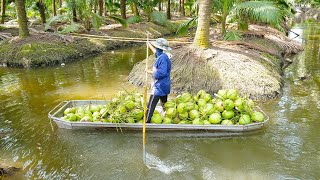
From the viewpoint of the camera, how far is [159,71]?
5461mm

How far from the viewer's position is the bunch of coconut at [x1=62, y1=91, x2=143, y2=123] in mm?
5645

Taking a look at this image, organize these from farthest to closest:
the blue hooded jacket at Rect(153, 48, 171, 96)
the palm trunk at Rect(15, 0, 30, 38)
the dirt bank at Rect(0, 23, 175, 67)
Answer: the palm trunk at Rect(15, 0, 30, 38) < the dirt bank at Rect(0, 23, 175, 67) < the blue hooded jacket at Rect(153, 48, 171, 96)

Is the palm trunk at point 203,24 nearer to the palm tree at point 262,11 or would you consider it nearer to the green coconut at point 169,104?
the palm tree at point 262,11

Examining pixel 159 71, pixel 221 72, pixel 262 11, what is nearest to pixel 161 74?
pixel 159 71

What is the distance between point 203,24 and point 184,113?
4.32m

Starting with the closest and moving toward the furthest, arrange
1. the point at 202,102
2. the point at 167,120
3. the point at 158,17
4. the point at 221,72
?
the point at 167,120 → the point at 202,102 → the point at 221,72 → the point at 158,17

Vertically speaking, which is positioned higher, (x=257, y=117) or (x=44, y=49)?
(x=44, y=49)

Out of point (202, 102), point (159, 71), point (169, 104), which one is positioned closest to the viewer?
point (159, 71)

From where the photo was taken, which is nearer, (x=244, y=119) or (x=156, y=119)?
(x=244, y=119)

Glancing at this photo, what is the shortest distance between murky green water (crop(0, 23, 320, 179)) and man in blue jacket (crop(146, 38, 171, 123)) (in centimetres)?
71

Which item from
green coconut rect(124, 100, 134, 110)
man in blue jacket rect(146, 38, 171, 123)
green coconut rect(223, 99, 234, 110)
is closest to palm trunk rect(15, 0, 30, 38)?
man in blue jacket rect(146, 38, 171, 123)

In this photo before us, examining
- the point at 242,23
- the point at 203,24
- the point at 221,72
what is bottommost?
the point at 221,72

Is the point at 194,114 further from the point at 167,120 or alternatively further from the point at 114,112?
the point at 114,112

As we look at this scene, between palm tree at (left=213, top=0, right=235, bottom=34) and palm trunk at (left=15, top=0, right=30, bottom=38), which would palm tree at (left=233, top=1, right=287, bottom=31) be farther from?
palm trunk at (left=15, top=0, right=30, bottom=38)
